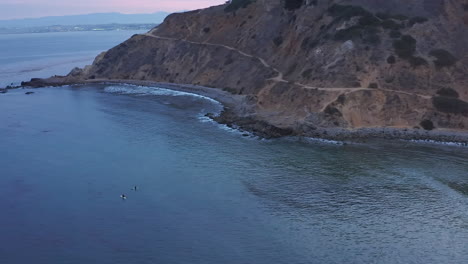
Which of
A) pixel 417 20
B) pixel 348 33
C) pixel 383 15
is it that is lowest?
pixel 348 33

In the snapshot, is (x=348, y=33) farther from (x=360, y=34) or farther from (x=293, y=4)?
(x=293, y=4)

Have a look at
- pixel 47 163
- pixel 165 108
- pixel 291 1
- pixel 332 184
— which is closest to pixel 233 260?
pixel 332 184

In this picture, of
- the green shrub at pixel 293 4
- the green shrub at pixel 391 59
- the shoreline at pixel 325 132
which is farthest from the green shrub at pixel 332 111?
the green shrub at pixel 293 4

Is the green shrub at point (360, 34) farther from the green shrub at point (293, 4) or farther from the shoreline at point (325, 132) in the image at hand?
the green shrub at point (293, 4)

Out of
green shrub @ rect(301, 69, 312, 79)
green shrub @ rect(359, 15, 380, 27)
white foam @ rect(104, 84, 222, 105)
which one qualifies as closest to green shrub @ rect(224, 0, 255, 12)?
white foam @ rect(104, 84, 222, 105)

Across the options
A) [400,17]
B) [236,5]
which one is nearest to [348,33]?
[400,17]

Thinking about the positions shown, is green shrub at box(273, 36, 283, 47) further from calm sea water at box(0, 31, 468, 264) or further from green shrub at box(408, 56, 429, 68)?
calm sea water at box(0, 31, 468, 264)
